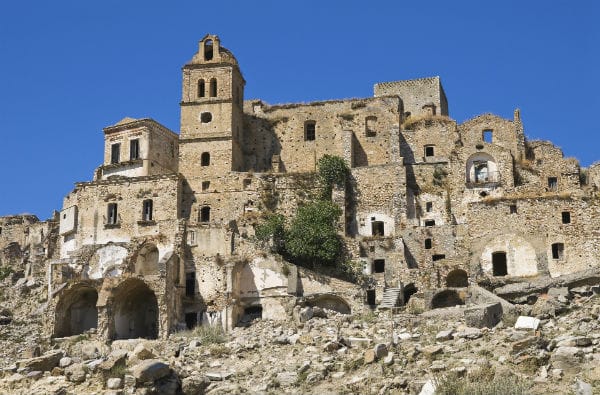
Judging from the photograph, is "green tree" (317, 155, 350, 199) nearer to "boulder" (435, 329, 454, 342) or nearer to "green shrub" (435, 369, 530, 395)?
"boulder" (435, 329, 454, 342)

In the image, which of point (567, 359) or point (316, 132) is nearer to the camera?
point (567, 359)

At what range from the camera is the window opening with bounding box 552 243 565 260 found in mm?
48750

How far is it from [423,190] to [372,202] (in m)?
3.49

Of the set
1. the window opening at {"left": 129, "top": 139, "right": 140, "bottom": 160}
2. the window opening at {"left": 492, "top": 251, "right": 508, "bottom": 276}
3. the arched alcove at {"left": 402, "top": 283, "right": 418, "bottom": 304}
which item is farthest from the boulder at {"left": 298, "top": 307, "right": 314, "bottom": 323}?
the window opening at {"left": 129, "top": 139, "right": 140, "bottom": 160}

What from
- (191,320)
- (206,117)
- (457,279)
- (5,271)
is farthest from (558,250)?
(5,271)

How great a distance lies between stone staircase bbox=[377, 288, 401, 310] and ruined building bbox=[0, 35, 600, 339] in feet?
0.54

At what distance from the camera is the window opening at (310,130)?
64562mm

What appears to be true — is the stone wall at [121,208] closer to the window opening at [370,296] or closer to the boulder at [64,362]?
the window opening at [370,296]

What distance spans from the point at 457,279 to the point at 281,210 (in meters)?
13.1

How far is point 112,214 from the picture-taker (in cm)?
5869

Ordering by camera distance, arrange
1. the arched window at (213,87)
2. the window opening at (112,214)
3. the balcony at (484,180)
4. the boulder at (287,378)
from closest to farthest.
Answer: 1. the boulder at (287,378)
2. the balcony at (484,180)
3. the window opening at (112,214)
4. the arched window at (213,87)

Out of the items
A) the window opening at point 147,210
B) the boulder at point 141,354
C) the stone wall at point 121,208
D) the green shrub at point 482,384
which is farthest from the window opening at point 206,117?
the green shrub at point 482,384

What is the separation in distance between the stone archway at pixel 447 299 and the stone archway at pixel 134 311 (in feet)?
50.9

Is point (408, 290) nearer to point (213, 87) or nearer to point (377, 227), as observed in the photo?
point (377, 227)
